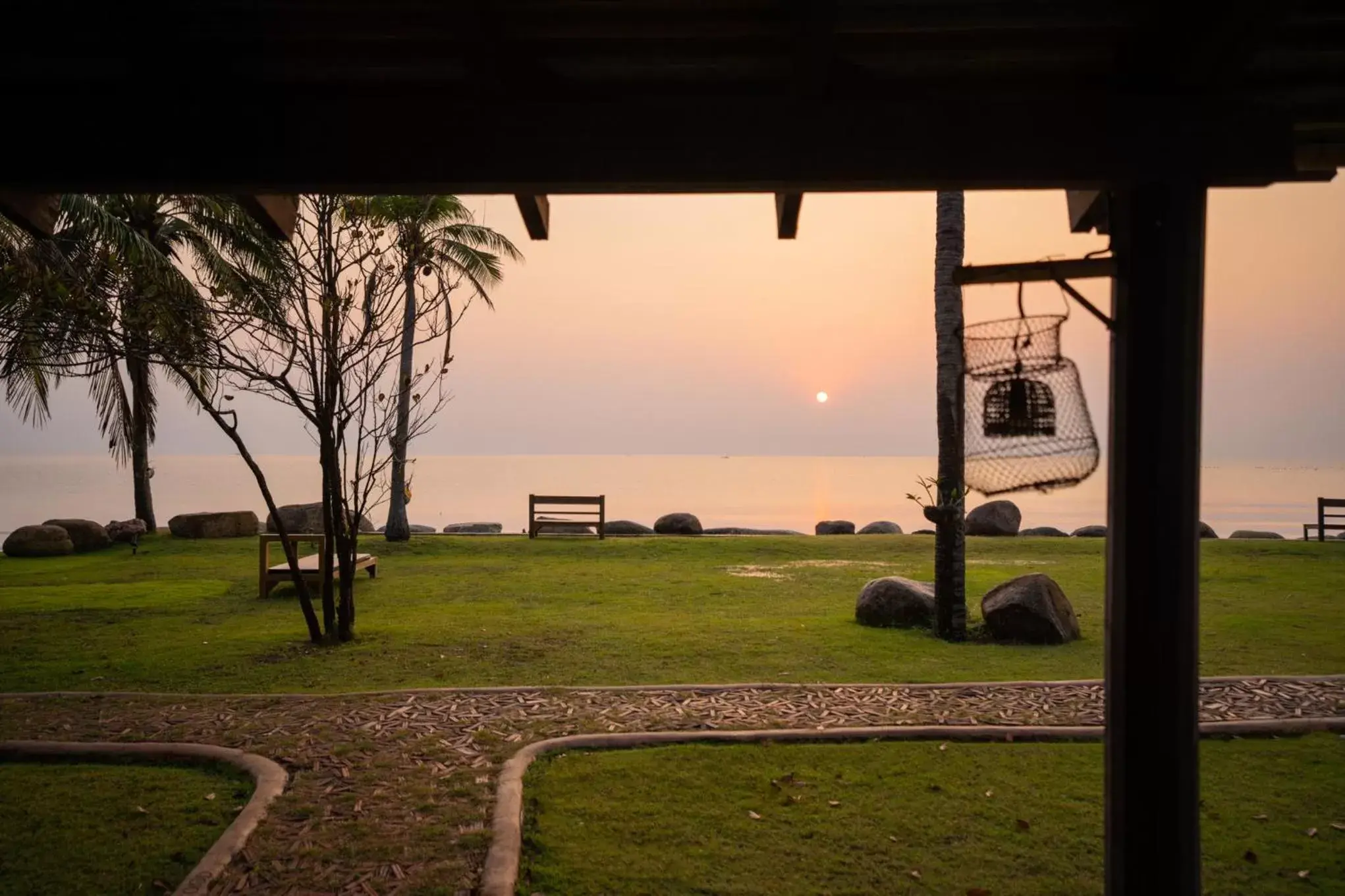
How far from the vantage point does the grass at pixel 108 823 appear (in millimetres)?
4234

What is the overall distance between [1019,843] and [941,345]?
669cm

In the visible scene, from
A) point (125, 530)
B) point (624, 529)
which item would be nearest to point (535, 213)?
point (125, 530)

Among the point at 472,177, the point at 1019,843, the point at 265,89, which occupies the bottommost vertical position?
the point at 1019,843

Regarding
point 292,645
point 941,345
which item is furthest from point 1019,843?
point 292,645

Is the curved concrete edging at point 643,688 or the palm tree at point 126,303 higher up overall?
the palm tree at point 126,303

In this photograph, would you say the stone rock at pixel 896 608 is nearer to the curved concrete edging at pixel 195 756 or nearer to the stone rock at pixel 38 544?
the curved concrete edging at pixel 195 756

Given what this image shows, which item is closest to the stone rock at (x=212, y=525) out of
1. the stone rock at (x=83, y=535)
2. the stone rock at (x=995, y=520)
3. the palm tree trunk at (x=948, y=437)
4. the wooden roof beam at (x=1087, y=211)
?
the stone rock at (x=83, y=535)

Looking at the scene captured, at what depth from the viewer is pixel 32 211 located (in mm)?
3701

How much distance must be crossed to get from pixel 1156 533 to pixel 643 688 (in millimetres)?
4927

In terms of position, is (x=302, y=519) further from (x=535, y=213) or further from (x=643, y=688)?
(x=535, y=213)

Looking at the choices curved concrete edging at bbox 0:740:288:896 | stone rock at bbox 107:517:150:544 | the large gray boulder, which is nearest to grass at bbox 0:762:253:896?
curved concrete edging at bbox 0:740:288:896

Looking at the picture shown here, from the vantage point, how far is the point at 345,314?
941 cm

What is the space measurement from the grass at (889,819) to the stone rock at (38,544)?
18500 mm

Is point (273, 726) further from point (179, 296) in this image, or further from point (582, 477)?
point (582, 477)
